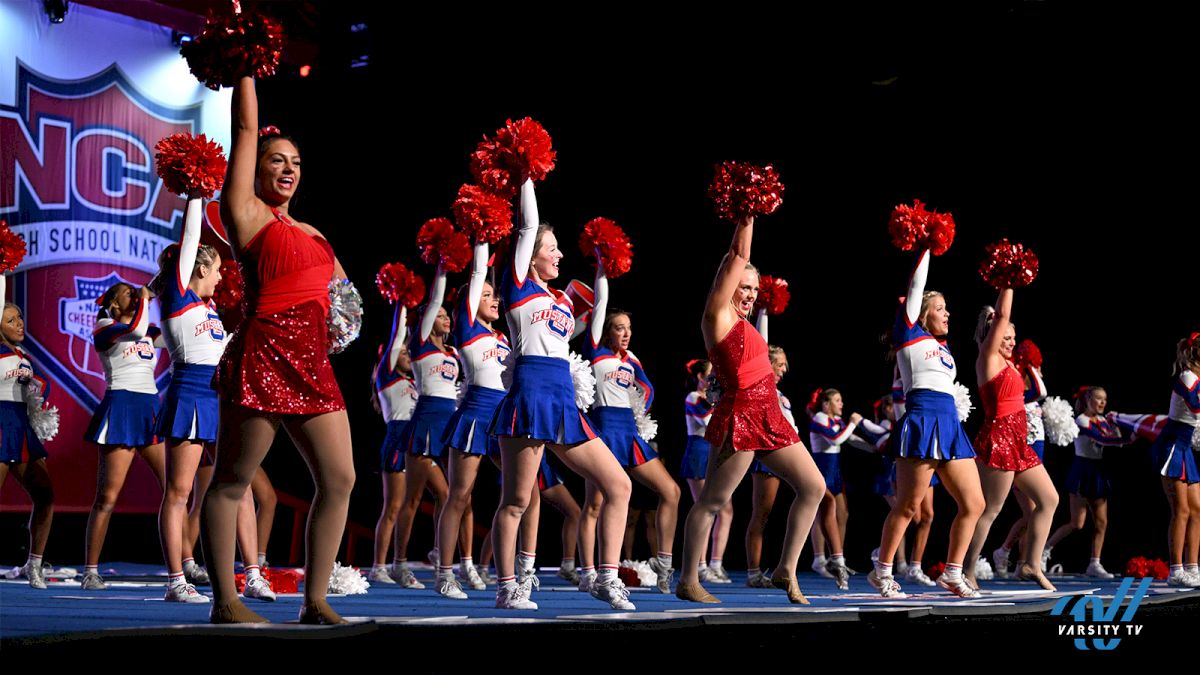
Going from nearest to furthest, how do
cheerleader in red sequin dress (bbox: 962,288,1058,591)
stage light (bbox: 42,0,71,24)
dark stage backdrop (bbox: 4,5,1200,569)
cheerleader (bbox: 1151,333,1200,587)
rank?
1. cheerleader in red sequin dress (bbox: 962,288,1058,591)
2. cheerleader (bbox: 1151,333,1200,587)
3. stage light (bbox: 42,0,71,24)
4. dark stage backdrop (bbox: 4,5,1200,569)

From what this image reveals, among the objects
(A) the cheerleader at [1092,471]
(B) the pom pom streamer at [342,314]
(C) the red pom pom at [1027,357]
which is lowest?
(A) the cheerleader at [1092,471]

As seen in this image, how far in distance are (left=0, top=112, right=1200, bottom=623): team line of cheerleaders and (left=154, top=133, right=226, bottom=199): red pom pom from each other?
0.09m

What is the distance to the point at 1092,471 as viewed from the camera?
33.9ft

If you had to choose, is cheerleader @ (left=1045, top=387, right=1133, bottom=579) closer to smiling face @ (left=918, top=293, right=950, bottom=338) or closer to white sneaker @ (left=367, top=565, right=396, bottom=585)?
smiling face @ (left=918, top=293, right=950, bottom=338)

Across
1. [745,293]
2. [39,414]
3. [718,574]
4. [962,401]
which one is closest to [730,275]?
[745,293]

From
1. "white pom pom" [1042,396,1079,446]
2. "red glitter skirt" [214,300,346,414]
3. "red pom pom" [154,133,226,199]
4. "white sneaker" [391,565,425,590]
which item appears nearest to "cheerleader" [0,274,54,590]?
"white sneaker" [391,565,425,590]

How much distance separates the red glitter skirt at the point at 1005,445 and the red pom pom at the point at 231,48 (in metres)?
5.04

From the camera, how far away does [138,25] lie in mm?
10312

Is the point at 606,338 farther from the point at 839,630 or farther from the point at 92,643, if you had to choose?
the point at 92,643

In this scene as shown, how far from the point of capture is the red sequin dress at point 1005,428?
7.43m

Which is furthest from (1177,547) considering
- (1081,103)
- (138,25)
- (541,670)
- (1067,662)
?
(138,25)

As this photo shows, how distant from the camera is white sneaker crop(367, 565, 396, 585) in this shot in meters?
7.45

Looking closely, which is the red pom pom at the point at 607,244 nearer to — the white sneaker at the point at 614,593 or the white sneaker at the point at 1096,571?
the white sneaker at the point at 614,593

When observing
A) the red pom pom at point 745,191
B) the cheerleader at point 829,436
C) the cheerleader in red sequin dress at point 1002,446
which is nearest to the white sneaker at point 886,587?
the cheerleader in red sequin dress at point 1002,446
